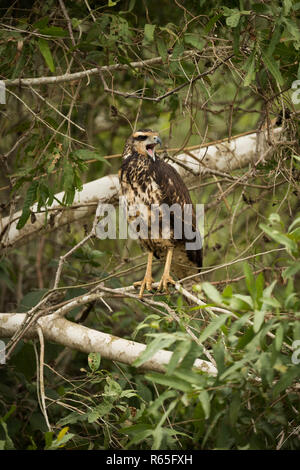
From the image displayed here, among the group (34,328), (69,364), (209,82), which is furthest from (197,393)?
(69,364)

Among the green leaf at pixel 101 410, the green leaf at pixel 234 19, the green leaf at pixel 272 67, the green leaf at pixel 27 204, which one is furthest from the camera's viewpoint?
the green leaf at pixel 27 204

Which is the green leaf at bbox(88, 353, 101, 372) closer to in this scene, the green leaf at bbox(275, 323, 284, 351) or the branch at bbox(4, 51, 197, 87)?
the green leaf at bbox(275, 323, 284, 351)

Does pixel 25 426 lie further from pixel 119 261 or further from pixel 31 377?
pixel 119 261

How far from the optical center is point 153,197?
3.38m

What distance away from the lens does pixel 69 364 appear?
→ 4.48 meters

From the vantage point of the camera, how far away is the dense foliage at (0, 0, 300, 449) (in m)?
2.00

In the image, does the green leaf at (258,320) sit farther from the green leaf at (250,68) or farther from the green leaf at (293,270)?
the green leaf at (250,68)

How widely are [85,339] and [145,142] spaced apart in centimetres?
117

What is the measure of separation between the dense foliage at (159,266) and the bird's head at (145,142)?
20cm

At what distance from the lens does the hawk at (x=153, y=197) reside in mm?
3379
